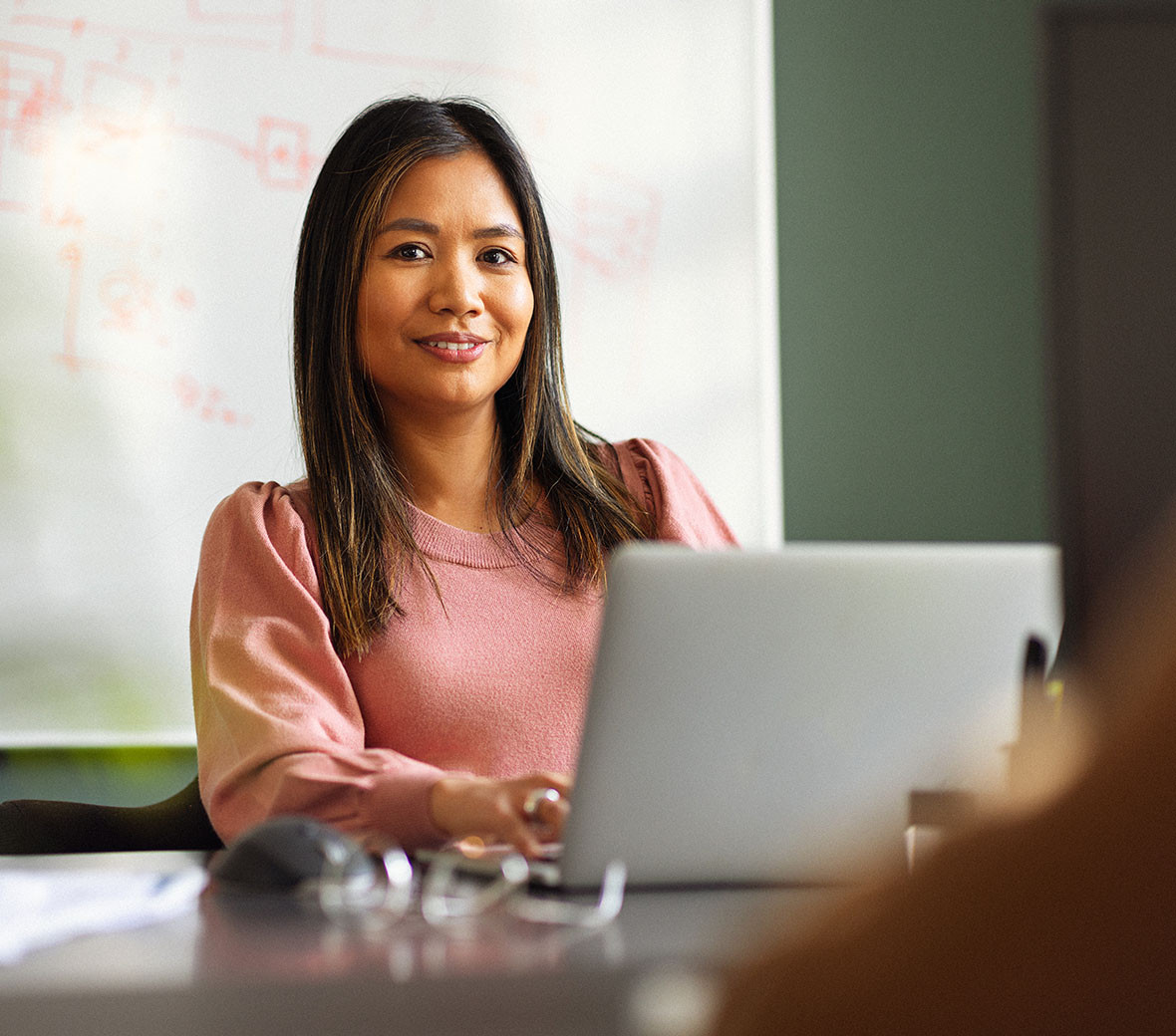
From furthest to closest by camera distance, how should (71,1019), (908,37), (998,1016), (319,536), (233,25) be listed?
(908,37)
(233,25)
(319,536)
(71,1019)
(998,1016)

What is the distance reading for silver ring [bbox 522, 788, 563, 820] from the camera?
836mm

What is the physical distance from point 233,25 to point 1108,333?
77.1 inches

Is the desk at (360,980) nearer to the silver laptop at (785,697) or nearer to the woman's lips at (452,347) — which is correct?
the silver laptop at (785,697)

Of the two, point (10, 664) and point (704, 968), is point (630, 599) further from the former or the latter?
point (10, 664)

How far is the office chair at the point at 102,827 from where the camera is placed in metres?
1.36

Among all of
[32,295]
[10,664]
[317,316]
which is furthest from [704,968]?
[32,295]

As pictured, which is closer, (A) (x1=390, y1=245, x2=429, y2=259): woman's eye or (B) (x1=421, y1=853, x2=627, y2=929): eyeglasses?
(B) (x1=421, y1=853, x2=627, y2=929): eyeglasses

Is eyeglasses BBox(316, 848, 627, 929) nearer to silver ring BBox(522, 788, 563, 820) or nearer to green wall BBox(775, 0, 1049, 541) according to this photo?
silver ring BBox(522, 788, 563, 820)

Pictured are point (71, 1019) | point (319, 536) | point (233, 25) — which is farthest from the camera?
point (233, 25)

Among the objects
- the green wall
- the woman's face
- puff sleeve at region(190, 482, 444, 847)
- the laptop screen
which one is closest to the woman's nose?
the woman's face

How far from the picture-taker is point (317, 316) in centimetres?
140

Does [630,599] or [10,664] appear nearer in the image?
[630,599]

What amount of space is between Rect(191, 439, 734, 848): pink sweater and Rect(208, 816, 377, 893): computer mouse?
0.63ft

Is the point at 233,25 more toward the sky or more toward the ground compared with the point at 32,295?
more toward the sky
